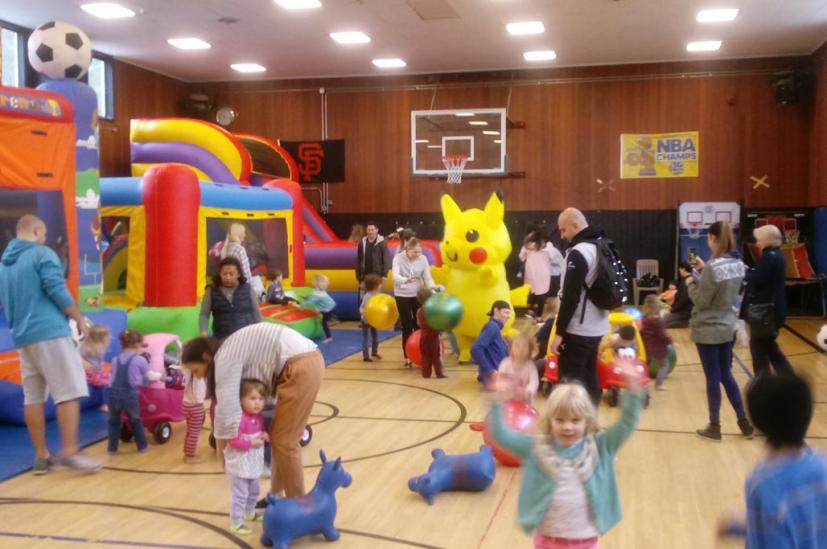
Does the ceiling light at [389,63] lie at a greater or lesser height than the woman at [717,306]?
greater

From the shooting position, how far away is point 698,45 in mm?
14453

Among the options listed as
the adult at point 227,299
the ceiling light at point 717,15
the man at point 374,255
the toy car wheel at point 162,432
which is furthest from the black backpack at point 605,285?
the ceiling light at point 717,15

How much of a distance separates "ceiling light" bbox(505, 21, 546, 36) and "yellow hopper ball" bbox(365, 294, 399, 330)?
18.0 ft

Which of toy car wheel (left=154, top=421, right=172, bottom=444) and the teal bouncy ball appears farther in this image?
the teal bouncy ball

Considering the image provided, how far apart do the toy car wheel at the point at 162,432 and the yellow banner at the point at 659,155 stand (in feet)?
38.1

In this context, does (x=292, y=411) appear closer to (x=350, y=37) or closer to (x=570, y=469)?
(x=570, y=469)

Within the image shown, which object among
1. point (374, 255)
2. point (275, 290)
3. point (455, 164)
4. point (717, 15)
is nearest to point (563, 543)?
point (275, 290)

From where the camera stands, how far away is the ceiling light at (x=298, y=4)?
11.6 meters

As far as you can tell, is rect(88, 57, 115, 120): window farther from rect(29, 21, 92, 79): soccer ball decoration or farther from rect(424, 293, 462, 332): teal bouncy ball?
rect(424, 293, 462, 332): teal bouncy ball

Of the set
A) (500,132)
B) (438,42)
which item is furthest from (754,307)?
(500,132)

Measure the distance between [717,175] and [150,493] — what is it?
13043 millimetres

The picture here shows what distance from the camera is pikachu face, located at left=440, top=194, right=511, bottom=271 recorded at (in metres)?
9.44

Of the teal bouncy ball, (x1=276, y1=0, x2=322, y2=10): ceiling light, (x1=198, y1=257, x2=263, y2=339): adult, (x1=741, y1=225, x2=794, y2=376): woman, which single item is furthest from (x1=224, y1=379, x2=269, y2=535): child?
(x1=276, y1=0, x2=322, y2=10): ceiling light

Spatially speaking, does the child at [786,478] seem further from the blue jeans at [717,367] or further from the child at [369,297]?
the child at [369,297]
